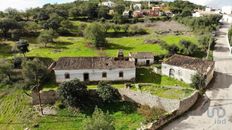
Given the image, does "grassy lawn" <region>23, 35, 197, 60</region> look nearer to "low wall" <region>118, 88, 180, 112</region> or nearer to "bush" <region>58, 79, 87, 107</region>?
"bush" <region>58, 79, 87, 107</region>

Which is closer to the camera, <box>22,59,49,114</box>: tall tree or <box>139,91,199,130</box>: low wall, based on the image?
<box>139,91,199,130</box>: low wall

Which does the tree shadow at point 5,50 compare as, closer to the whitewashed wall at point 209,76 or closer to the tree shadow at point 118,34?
the tree shadow at point 118,34

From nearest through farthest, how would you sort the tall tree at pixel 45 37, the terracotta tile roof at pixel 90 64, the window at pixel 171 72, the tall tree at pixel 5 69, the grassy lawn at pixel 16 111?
the grassy lawn at pixel 16 111, the terracotta tile roof at pixel 90 64, the tall tree at pixel 5 69, the window at pixel 171 72, the tall tree at pixel 45 37

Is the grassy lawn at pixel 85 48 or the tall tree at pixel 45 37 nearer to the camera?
the grassy lawn at pixel 85 48

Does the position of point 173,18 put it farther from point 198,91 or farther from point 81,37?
point 198,91

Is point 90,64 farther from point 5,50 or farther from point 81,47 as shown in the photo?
point 5,50

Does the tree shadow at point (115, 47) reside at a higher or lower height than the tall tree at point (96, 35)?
lower

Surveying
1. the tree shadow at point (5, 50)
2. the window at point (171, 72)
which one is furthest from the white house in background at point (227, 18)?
the tree shadow at point (5, 50)

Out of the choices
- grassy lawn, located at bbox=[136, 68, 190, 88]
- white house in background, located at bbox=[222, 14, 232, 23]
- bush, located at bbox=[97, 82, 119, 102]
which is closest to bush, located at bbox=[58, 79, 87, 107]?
bush, located at bbox=[97, 82, 119, 102]
